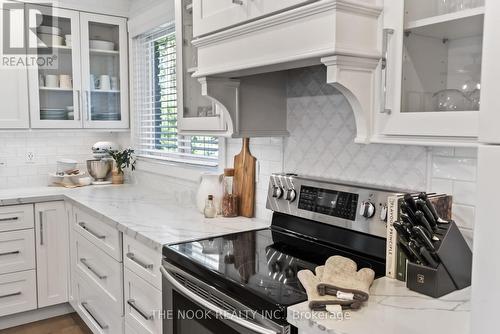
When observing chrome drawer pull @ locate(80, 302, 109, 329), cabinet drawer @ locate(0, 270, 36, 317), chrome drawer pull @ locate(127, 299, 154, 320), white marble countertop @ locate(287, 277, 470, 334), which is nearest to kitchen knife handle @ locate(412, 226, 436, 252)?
white marble countertop @ locate(287, 277, 470, 334)

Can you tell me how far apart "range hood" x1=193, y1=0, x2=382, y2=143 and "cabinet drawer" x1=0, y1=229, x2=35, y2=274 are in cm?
200

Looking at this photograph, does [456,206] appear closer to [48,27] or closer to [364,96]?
[364,96]

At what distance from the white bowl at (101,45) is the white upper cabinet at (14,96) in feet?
1.74

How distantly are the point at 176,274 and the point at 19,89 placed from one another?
230 centimetres

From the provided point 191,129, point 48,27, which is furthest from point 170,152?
point 48,27

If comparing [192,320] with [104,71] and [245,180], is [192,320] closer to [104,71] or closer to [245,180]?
[245,180]

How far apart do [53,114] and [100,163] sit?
0.55 m

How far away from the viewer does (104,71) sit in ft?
11.8

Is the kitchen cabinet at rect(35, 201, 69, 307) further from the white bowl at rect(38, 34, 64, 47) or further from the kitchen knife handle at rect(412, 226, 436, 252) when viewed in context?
the kitchen knife handle at rect(412, 226, 436, 252)

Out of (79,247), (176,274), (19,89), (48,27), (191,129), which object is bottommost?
(79,247)

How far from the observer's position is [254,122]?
2.01 meters

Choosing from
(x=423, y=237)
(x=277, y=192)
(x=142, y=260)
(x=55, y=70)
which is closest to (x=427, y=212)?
(x=423, y=237)

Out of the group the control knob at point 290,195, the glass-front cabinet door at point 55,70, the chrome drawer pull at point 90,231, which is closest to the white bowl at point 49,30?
the glass-front cabinet door at point 55,70

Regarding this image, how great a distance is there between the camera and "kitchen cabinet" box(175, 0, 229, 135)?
219 centimetres
